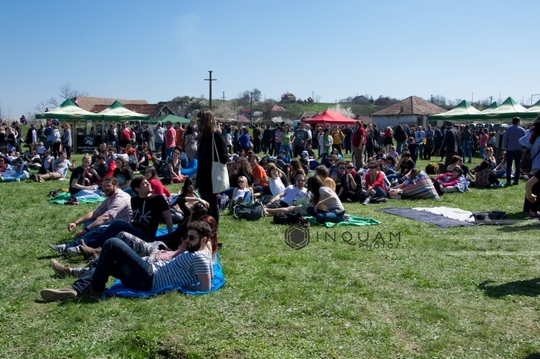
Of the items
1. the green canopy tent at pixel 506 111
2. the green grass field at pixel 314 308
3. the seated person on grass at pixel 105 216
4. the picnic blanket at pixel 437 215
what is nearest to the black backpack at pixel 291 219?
the green grass field at pixel 314 308

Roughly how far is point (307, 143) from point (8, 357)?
1817 centimetres

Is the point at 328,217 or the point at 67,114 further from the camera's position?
the point at 67,114

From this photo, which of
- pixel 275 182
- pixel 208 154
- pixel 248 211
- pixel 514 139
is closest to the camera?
pixel 208 154

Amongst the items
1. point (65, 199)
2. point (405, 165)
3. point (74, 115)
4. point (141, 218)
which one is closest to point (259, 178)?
point (405, 165)

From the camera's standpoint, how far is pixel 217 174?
278 inches

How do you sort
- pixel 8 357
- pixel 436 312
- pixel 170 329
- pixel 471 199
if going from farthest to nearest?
pixel 471 199 < pixel 436 312 < pixel 170 329 < pixel 8 357

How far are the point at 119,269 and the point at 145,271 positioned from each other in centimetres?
24

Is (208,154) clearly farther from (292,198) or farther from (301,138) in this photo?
(301,138)

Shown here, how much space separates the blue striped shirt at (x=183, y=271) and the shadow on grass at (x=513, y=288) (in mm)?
2722

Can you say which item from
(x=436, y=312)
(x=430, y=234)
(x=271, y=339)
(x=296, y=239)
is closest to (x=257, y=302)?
(x=271, y=339)

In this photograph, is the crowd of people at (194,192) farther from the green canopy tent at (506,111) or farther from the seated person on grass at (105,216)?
the green canopy tent at (506,111)

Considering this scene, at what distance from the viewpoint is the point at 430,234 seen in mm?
8047

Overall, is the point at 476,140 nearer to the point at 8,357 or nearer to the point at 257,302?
the point at 257,302

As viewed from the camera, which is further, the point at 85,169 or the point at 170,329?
the point at 85,169
